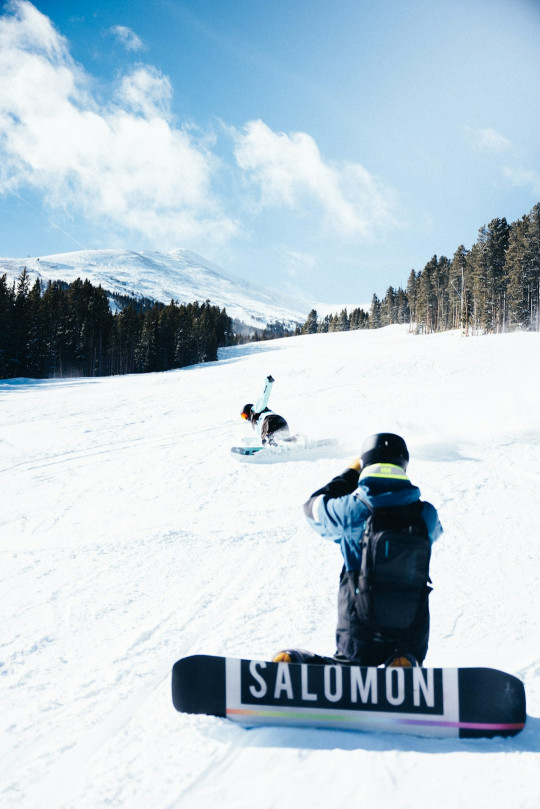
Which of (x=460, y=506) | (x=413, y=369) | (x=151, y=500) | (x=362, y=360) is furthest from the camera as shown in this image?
(x=362, y=360)

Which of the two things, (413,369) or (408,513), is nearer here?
(408,513)

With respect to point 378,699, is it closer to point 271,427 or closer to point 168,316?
point 271,427

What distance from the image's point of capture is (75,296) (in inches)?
2121

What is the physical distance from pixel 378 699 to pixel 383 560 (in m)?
0.78

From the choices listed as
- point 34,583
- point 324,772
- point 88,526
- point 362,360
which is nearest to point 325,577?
point 324,772

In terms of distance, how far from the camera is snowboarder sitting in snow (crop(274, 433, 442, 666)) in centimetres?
252

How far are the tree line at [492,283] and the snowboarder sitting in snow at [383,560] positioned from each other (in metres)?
51.5

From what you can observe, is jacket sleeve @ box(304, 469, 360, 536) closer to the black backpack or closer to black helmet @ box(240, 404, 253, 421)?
the black backpack

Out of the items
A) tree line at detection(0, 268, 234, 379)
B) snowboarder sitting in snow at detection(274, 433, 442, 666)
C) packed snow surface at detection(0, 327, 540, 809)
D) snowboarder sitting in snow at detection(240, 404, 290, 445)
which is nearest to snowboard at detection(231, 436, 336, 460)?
snowboarder sitting in snow at detection(240, 404, 290, 445)

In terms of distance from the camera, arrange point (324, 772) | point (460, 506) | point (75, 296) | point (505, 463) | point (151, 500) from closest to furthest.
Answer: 1. point (324, 772)
2. point (460, 506)
3. point (151, 500)
4. point (505, 463)
5. point (75, 296)

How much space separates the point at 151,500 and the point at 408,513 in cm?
554

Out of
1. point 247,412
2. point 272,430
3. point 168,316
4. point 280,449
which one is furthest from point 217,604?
point 168,316

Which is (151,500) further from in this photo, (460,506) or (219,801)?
(219,801)

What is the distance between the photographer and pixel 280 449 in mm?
9258
